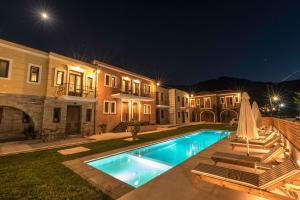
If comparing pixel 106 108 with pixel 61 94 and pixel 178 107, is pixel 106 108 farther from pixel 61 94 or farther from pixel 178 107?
pixel 178 107

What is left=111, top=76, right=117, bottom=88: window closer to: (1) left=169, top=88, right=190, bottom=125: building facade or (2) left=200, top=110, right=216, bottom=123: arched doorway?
(1) left=169, top=88, right=190, bottom=125: building facade

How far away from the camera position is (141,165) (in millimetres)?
6676

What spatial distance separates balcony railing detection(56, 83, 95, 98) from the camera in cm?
1221

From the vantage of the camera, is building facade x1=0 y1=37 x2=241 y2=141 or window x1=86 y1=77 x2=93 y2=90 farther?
window x1=86 y1=77 x2=93 y2=90

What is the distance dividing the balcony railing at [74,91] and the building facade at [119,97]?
0.97 meters

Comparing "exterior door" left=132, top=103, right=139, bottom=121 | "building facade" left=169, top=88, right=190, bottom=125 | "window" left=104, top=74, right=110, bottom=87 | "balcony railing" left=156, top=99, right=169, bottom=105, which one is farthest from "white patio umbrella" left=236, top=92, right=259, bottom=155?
"building facade" left=169, top=88, right=190, bottom=125

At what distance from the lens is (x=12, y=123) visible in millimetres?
10906

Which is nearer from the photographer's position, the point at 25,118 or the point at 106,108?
the point at 25,118

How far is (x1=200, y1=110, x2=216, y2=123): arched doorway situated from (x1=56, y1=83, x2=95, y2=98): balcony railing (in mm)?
27978

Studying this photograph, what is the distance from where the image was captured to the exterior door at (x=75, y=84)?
43.1ft

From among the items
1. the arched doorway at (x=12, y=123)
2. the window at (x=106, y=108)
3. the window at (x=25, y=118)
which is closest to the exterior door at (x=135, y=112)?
the window at (x=106, y=108)

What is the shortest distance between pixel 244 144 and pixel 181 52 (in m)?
39.4

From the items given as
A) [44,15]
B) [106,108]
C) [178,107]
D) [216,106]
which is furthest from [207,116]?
[44,15]

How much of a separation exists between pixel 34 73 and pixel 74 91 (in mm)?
3228
